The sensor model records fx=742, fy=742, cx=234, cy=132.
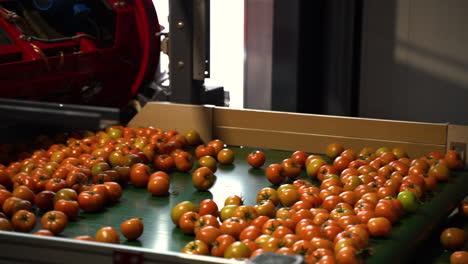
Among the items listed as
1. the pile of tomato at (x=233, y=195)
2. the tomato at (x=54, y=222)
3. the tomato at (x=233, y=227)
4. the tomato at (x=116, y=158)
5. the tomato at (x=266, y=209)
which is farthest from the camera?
the tomato at (x=116, y=158)

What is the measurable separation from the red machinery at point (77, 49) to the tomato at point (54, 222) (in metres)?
1.38

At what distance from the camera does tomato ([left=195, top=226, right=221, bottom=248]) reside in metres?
2.88

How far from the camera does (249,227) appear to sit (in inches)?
114

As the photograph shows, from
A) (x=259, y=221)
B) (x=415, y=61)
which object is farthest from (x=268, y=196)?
(x=415, y=61)

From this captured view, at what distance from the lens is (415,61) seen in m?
6.98

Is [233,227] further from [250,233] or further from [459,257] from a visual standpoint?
[459,257]

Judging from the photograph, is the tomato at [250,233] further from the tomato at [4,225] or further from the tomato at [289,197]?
the tomato at [4,225]

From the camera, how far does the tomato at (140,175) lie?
3.80 m

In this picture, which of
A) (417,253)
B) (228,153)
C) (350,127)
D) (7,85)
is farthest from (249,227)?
(7,85)

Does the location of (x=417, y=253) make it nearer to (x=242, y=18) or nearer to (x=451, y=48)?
(x=451, y=48)

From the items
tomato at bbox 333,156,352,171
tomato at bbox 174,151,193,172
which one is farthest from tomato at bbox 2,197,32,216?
tomato at bbox 333,156,352,171

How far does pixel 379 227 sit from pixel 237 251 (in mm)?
691

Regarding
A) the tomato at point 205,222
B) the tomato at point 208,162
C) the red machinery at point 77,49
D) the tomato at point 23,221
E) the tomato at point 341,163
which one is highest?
the red machinery at point 77,49

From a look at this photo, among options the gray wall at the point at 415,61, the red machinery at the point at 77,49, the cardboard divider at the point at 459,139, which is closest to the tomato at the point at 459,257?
the cardboard divider at the point at 459,139
